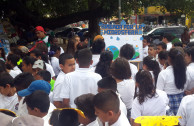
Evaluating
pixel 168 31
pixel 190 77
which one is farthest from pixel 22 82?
pixel 168 31

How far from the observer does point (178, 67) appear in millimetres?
3643

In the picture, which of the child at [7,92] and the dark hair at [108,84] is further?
the child at [7,92]

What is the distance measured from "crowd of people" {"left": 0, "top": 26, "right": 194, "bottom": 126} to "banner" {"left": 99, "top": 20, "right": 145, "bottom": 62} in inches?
51.3

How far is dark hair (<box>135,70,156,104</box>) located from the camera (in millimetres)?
2980

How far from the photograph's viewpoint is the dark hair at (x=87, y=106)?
2443mm

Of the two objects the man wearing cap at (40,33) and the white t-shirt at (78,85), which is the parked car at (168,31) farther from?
the white t-shirt at (78,85)

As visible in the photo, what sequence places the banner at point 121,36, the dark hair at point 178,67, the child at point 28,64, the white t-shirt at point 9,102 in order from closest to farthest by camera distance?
the white t-shirt at point 9,102
the dark hair at point 178,67
the child at point 28,64
the banner at point 121,36

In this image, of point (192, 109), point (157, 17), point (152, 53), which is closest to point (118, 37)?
point (152, 53)

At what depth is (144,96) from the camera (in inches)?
117

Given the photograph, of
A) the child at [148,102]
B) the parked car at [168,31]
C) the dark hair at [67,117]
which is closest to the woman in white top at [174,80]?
the child at [148,102]

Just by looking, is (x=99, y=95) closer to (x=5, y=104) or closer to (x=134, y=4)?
(x=5, y=104)

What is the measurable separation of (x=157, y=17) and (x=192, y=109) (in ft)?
115

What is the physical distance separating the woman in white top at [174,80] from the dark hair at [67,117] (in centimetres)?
174

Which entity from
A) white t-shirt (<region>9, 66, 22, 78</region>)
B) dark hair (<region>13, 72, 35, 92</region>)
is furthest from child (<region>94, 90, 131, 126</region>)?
white t-shirt (<region>9, 66, 22, 78</region>)
